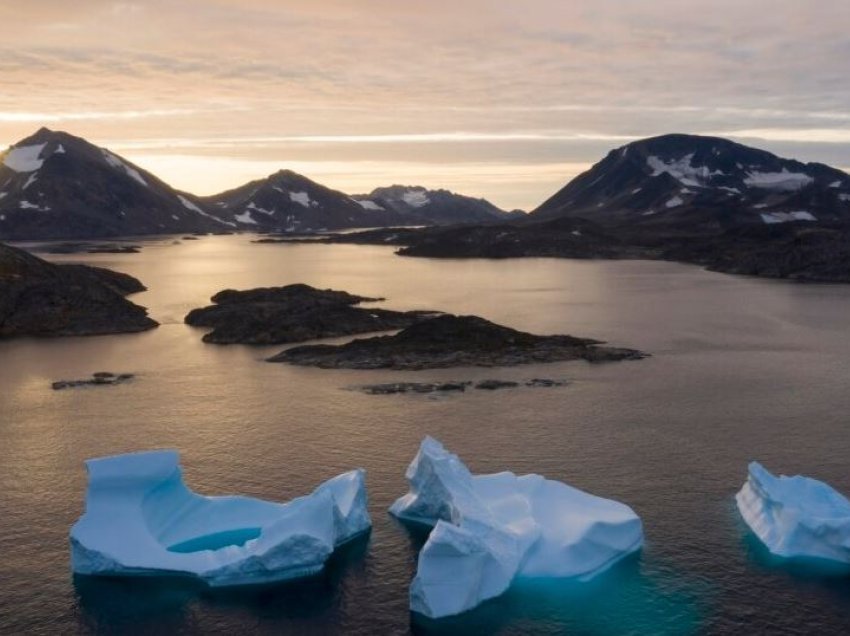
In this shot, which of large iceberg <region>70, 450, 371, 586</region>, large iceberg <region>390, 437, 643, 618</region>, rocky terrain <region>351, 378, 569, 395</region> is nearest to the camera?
large iceberg <region>390, 437, 643, 618</region>

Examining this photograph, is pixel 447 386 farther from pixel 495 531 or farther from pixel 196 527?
pixel 495 531

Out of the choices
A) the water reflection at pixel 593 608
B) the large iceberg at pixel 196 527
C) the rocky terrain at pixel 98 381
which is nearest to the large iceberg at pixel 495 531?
the water reflection at pixel 593 608

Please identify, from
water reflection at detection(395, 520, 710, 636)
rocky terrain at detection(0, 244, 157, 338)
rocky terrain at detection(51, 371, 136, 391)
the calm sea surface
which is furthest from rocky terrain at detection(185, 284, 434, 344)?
water reflection at detection(395, 520, 710, 636)

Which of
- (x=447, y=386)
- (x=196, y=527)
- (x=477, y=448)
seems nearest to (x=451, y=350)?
(x=447, y=386)

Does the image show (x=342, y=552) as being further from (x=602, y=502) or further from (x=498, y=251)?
(x=498, y=251)

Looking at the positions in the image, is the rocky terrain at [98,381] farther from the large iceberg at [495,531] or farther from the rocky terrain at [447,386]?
the large iceberg at [495,531]

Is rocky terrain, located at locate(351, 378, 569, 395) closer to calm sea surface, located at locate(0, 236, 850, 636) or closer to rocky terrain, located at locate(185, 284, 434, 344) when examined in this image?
calm sea surface, located at locate(0, 236, 850, 636)
